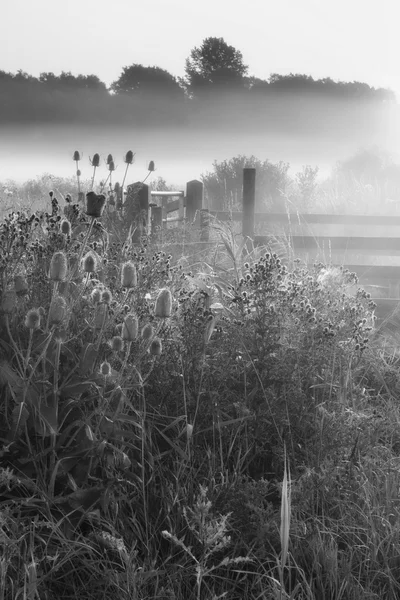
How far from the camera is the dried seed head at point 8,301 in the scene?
→ 238cm

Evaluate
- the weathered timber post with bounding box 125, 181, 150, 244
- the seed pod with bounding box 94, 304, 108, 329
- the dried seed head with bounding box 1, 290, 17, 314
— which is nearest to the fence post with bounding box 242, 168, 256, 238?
the weathered timber post with bounding box 125, 181, 150, 244

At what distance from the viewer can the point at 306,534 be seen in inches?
90.7

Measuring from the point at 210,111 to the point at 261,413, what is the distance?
3285cm

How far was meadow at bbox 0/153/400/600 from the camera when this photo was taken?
2.07m

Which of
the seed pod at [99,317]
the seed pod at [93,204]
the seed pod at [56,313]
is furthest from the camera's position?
the seed pod at [99,317]

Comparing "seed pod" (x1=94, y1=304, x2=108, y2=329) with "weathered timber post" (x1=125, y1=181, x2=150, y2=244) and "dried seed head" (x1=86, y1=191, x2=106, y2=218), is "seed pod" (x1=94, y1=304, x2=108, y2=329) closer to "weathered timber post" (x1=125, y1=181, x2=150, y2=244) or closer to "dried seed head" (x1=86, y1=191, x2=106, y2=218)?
"dried seed head" (x1=86, y1=191, x2=106, y2=218)

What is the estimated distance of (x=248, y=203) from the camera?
29.2ft

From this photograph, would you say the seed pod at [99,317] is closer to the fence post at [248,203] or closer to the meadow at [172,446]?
the meadow at [172,446]

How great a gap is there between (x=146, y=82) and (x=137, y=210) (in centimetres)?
2899

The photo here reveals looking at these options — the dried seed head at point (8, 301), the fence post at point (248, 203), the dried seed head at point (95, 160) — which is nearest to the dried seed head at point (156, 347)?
the dried seed head at point (8, 301)

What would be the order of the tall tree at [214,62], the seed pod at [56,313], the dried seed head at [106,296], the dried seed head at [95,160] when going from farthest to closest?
1. the tall tree at [214,62]
2. the dried seed head at [95,160]
3. the dried seed head at [106,296]
4. the seed pod at [56,313]

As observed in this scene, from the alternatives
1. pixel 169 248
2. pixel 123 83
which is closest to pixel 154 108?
pixel 123 83

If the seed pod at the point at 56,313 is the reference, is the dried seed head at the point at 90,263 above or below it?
above

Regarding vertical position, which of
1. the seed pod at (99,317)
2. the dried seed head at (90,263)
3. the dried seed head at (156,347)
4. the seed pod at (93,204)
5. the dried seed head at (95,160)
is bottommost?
the dried seed head at (156,347)
